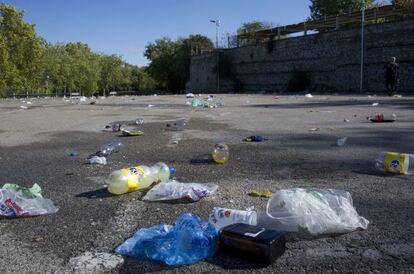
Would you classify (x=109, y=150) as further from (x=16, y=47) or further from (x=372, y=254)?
(x=16, y=47)

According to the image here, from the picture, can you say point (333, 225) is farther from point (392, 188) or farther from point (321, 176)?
point (321, 176)

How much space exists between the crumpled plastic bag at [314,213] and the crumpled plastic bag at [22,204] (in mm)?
1718

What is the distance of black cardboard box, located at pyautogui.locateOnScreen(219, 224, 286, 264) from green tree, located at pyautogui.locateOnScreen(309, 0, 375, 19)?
46.0 metres

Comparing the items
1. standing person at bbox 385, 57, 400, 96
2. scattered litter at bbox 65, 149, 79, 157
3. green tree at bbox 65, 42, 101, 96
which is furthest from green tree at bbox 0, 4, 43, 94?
scattered litter at bbox 65, 149, 79, 157

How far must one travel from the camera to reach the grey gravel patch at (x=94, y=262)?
7.34 feet

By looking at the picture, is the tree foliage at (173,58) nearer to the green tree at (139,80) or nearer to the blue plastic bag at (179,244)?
the green tree at (139,80)

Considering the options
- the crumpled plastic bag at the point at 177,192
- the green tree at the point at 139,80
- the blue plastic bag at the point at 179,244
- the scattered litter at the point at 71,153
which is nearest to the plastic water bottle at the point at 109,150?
the scattered litter at the point at 71,153

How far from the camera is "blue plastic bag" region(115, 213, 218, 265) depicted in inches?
90.8

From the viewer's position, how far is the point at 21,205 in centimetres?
313

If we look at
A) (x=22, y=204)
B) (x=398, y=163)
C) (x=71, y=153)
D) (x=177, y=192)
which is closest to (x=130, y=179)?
(x=177, y=192)

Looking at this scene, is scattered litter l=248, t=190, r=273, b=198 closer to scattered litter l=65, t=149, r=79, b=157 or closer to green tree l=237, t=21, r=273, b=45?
scattered litter l=65, t=149, r=79, b=157

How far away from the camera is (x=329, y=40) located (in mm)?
31578

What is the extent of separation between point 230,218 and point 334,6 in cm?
4876

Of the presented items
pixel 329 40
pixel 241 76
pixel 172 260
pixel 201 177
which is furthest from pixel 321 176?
pixel 241 76
